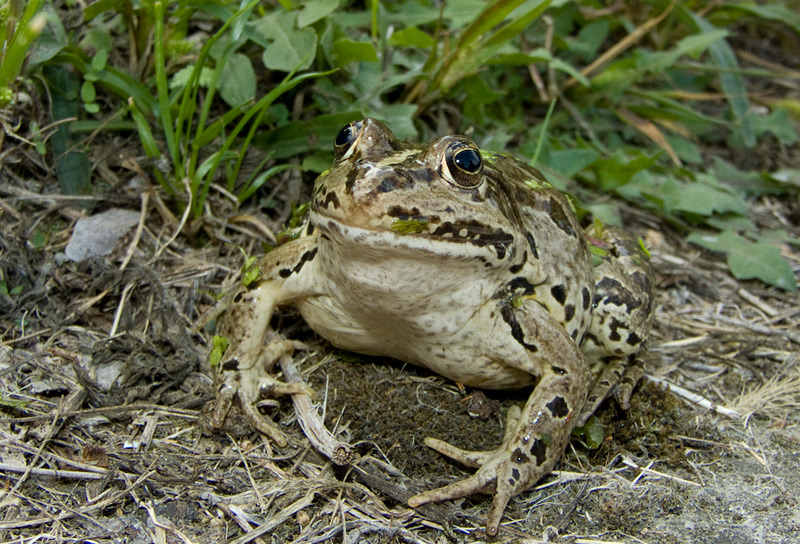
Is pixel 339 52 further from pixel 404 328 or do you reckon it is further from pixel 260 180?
pixel 404 328

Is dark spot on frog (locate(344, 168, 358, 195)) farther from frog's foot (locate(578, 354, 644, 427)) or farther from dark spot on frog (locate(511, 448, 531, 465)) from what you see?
frog's foot (locate(578, 354, 644, 427))

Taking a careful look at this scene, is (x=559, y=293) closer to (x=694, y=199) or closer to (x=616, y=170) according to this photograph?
(x=616, y=170)

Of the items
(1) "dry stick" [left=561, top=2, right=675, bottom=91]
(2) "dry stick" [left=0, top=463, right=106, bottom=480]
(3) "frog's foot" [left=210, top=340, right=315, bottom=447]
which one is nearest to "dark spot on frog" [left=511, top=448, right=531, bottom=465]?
(3) "frog's foot" [left=210, top=340, right=315, bottom=447]

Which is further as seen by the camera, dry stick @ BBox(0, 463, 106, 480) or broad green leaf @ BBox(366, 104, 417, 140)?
broad green leaf @ BBox(366, 104, 417, 140)

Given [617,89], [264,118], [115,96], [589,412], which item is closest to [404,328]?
[589,412]

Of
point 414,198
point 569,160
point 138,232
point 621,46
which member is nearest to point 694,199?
point 569,160

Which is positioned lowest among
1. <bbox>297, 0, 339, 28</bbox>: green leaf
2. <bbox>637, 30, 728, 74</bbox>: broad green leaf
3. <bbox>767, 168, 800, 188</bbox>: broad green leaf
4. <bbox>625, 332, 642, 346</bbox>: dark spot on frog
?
<bbox>767, 168, 800, 188</bbox>: broad green leaf

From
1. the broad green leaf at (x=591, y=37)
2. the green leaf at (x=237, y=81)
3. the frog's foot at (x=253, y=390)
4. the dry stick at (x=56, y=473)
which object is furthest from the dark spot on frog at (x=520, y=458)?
the broad green leaf at (x=591, y=37)
